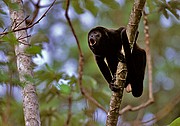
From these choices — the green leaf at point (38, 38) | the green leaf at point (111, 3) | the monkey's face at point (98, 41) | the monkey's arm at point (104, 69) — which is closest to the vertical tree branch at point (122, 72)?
the green leaf at point (111, 3)

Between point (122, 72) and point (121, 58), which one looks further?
point (121, 58)

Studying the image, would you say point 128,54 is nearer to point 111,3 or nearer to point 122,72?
point 122,72

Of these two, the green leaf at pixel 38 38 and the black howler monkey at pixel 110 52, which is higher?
the green leaf at pixel 38 38

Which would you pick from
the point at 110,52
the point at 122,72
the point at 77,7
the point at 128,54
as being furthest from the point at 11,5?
the point at 110,52

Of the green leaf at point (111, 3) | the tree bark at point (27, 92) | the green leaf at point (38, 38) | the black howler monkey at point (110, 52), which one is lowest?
the tree bark at point (27, 92)

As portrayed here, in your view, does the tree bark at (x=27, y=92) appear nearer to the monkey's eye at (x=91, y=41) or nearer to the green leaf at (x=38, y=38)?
the monkey's eye at (x=91, y=41)

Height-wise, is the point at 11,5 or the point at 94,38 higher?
the point at 94,38

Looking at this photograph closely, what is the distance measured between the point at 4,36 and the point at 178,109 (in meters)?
5.30

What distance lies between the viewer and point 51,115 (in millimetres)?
4633

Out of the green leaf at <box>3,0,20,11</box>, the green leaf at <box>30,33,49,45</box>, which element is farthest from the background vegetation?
the green leaf at <box>3,0,20,11</box>

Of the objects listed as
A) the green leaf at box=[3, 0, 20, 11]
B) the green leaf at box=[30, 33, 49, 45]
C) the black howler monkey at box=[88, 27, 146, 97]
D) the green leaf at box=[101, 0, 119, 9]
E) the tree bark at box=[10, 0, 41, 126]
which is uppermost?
the green leaf at box=[30, 33, 49, 45]

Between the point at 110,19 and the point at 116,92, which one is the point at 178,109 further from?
the point at 116,92

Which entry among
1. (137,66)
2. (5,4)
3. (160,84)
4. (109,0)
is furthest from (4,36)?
(160,84)

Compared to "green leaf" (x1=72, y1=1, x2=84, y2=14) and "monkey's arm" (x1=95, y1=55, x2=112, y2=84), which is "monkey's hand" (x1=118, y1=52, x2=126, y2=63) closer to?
"monkey's arm" (x1=95, y1=55, x2=112, y2=84)
